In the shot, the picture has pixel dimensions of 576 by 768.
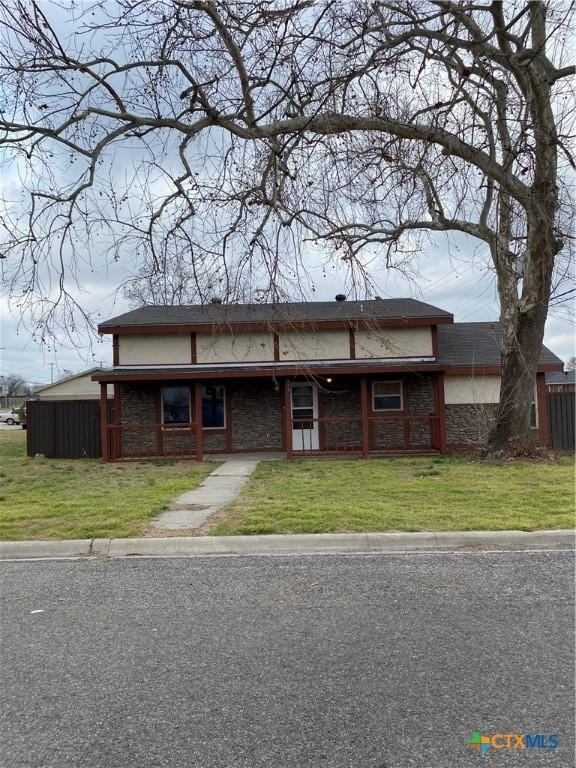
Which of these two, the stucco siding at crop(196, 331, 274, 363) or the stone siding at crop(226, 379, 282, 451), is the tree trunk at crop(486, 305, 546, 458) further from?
the stucco siding at crop(196, 331, 274, 363)

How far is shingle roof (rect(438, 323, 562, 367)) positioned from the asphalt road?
1296 cm

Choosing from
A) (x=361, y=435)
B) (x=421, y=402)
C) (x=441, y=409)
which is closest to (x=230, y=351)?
(x=361, y=435)

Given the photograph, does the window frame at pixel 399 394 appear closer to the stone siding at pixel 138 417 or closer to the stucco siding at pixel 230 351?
the stucco siding at pixel 230 351

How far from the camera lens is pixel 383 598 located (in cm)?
471

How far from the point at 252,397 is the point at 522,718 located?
15.4m

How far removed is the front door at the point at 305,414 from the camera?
701 inches

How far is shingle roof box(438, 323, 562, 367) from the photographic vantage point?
17766 mm

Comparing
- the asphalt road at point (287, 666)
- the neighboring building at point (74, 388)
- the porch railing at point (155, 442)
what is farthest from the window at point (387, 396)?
the neighboring building at point (74, 388)

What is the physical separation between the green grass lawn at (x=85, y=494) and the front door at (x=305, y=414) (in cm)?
377

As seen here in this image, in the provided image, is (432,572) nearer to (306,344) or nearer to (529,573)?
(529,573)

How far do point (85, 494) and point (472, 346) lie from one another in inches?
547

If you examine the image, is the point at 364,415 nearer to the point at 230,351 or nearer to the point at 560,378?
the point at 230,351

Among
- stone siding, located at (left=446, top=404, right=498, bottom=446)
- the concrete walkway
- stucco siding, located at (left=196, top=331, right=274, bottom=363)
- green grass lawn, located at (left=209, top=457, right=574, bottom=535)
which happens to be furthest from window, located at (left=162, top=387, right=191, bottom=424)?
stone siding, located at (left=446, top=404, right=498, bottom=446)

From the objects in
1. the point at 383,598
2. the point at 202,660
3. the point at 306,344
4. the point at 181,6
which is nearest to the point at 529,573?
the point at 383,598
